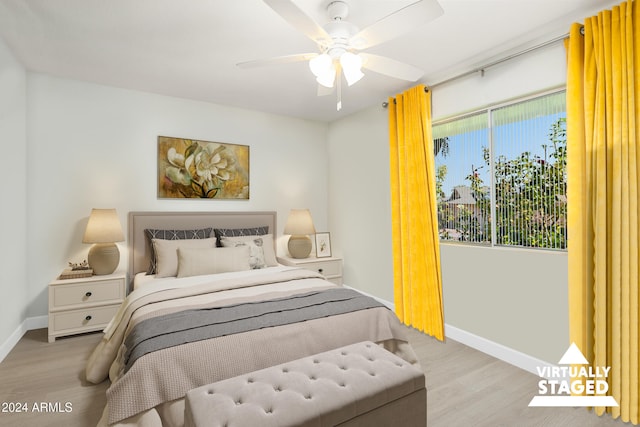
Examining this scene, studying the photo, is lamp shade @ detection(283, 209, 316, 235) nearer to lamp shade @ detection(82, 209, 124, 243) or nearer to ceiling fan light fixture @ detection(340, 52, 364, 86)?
lamp shade @ detection(82, 209, 124, 243)

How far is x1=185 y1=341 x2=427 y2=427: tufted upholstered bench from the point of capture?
48.9 inches

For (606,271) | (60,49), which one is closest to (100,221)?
(60,49)

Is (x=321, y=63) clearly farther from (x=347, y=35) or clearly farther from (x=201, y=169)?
(x=201, y=169)

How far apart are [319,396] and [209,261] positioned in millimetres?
1974

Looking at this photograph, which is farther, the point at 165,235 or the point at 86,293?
the point at 165,235

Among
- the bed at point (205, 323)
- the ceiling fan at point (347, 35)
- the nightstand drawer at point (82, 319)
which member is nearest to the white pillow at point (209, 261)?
the bed at point (205, 323)

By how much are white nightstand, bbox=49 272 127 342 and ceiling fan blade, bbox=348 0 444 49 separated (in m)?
2.99

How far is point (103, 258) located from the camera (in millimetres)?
3061

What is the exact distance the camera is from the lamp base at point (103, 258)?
3047 mm

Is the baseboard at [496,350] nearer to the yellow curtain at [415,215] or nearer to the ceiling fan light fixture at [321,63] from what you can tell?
the yellow curtain at [415,215]

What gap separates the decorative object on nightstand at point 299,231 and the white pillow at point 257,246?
1.31ft

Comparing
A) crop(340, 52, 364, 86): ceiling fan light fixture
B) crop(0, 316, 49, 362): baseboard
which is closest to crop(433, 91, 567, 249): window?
crop(340, 52, 364, 86): ceiling fan light fixture

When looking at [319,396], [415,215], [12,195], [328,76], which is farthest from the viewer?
[415,215]

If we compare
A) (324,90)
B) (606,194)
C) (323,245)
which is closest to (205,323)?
(324,90)
